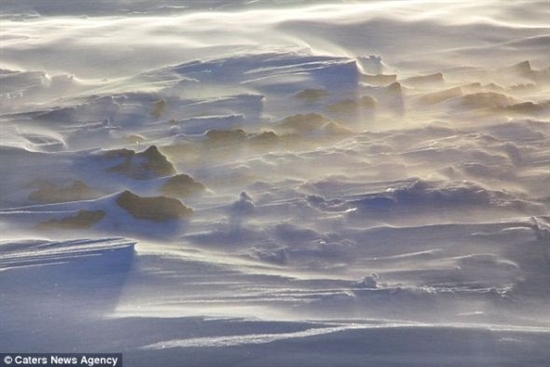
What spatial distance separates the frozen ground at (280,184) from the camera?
2135 mm

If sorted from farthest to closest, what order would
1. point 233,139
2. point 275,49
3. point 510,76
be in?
point 275,49
point 510,76
point 233,139

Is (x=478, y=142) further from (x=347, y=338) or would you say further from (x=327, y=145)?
(x=347, y=338)

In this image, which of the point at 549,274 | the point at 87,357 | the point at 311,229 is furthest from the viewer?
the point at 311,229

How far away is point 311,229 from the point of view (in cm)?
254

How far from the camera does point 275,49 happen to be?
3.73m

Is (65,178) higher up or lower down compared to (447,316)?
higher up

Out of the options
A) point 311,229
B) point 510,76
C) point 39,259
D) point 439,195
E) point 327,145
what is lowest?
point 39,259

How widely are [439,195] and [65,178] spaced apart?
1233 mm

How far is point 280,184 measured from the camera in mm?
2768

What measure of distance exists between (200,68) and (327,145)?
84cm

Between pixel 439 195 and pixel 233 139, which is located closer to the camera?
pixel 439 195

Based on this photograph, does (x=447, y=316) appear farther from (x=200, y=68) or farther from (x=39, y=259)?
(x=200, y=68)

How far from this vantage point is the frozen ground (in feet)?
7.00

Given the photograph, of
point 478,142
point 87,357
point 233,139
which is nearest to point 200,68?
point 233,139
